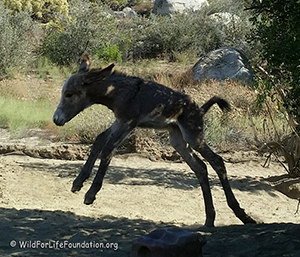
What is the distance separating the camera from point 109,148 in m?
6.41

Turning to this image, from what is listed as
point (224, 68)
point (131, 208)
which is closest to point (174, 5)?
point (224, 68)

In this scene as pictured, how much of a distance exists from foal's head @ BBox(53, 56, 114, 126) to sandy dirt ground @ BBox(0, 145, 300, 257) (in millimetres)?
1282

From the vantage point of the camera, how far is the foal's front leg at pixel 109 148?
20.6 ft

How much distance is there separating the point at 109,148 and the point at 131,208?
2722mm

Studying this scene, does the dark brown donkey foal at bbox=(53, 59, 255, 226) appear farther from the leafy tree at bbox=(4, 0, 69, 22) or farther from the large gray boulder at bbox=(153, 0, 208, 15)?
the leafy tree at bbox=(4, 0, 69, 22)

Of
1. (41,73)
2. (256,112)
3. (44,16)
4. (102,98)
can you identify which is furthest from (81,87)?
(44,16)

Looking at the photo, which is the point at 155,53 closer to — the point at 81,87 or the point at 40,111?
the point at 40,111

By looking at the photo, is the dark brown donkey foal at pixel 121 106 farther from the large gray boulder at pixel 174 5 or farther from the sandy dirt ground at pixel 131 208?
the large gray boulder at pixel 174 5

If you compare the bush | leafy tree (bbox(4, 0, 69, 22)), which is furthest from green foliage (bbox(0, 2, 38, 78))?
leafy tree (bbox(4, 0, 69, 22))

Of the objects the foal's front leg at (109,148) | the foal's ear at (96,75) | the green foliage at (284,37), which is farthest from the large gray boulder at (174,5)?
the green foliage at (284,37)

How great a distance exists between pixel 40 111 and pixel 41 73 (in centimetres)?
771

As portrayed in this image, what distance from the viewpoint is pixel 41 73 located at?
82.6 feet

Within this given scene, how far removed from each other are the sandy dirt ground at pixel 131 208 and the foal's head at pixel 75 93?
4.21ft

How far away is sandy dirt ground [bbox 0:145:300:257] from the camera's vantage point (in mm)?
5922
